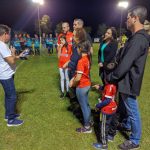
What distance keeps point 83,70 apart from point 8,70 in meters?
1.72

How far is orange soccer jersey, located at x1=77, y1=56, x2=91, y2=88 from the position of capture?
183 inches

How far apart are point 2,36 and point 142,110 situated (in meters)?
3.87

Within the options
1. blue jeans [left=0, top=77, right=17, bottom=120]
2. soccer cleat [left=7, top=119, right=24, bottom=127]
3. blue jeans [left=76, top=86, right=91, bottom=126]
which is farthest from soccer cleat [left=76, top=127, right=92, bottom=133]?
blue jeans [left=0, top=77, right=17, bottom=120]

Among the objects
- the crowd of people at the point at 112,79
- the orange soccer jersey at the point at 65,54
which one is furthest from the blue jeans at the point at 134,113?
the orange soccer jersey at the point at 65,54

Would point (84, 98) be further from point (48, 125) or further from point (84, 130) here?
point (48, 125)

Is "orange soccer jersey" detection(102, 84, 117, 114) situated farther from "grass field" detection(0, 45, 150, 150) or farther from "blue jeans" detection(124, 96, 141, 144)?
"grass field" detection(0, 45, 150, 150)

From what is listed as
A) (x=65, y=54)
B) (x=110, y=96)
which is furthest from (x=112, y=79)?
(x=65, y=54)

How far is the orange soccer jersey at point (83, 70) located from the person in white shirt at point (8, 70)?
146 centimetres

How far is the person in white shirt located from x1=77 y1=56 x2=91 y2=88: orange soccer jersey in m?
1.46

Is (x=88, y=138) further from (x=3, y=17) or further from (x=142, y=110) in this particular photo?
(x=3, y=17)

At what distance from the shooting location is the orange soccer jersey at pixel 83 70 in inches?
183

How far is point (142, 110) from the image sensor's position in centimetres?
659

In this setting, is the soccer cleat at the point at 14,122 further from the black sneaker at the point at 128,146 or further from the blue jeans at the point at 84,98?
the black sneaker at the point at 128,146

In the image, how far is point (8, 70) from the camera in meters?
5.43
